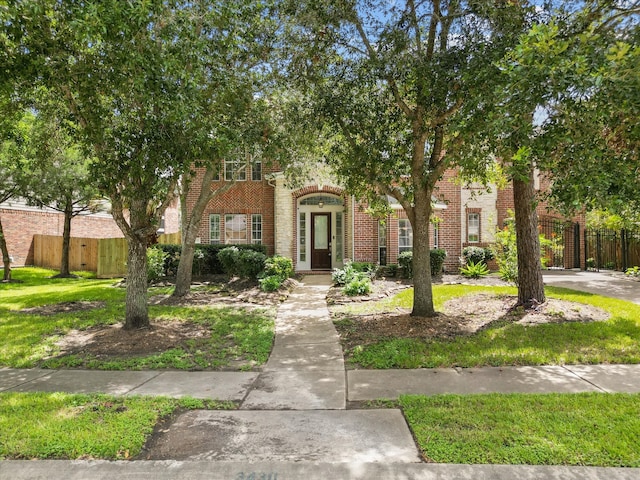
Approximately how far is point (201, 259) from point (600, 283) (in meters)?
13.5

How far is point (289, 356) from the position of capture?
645cm

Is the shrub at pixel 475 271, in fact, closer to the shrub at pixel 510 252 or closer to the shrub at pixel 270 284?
the shrub at pixel 510 252

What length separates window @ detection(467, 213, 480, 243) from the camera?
17891 millimetres

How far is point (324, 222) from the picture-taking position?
18016mm

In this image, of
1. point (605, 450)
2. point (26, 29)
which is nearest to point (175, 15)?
point (26, 29)

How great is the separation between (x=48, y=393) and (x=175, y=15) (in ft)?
19.3

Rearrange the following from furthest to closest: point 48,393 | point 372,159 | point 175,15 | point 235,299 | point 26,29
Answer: point 235,299
point 372,159
point 175,15
point 26,29
point 48,393

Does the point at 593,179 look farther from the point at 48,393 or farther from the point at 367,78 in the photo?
the point at 48,393

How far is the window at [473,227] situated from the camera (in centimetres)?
1789

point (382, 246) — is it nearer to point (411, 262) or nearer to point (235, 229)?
point (411, 262)

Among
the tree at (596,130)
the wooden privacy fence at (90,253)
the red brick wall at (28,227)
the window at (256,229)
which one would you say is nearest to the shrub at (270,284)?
the window at (256,229)

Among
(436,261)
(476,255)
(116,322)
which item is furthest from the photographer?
(476,255)

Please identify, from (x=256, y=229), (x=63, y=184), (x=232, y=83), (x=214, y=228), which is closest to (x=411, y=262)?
(x=256, y=229)

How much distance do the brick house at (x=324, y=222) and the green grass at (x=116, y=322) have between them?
598 centimetres
